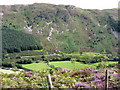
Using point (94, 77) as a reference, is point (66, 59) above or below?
below

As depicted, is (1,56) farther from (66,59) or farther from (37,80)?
(37,80)

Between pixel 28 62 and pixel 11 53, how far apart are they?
44.1m

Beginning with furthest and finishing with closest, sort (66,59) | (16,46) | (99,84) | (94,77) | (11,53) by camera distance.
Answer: (16,46) < (11,53) < (66,59) < (94,77) < (99,84)

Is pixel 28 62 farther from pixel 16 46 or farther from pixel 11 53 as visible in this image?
pixel 16 46

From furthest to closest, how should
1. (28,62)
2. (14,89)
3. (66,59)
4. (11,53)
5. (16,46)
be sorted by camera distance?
(16,46), (11,53), (66,59), (28,62), (14,89)

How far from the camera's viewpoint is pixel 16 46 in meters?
188

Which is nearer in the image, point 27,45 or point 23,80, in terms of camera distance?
point 23,80

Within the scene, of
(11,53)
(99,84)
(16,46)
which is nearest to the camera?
(99,84)

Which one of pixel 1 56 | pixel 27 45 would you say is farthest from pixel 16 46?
pixel 1 56

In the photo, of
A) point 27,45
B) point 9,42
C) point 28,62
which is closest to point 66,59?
point 28,62

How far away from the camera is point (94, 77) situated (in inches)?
766

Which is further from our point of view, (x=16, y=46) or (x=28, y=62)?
(x=16, y=46)

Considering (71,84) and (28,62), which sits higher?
(71,84)

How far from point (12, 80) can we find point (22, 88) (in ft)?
7.18
